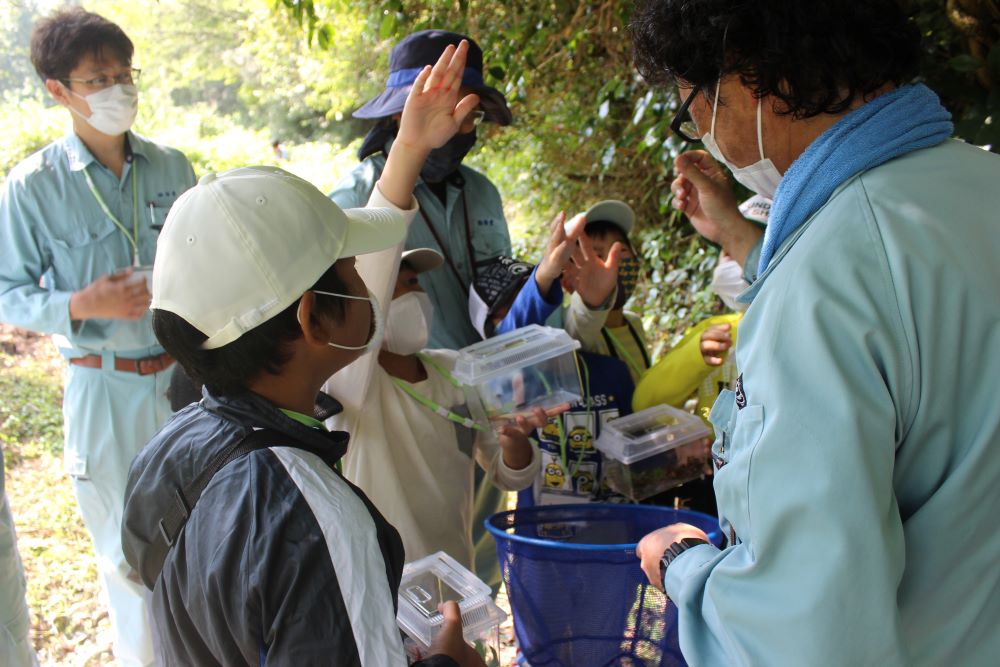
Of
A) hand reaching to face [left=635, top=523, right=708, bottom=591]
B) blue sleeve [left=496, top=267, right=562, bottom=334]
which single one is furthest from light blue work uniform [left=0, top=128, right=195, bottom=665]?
hand reaching to face [left=635, top=523, right=708, bottom=591]

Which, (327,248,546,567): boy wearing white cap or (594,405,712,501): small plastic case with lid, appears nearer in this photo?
(327,248,546,567): boy wearing white cap

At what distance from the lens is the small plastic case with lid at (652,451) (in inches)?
98.0

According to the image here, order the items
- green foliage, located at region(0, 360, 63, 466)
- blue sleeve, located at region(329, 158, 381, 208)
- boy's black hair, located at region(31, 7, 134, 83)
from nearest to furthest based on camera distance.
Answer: blue sleeve, located at region(329, 158, 381, 208) → boy's black hair, located at region(31, 7, 134, 83) → green foliage, located at region(0, 360, 63, 466)

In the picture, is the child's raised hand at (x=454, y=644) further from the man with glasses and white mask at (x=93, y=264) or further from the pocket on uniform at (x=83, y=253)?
the pocket on uniform at (x=83, y=253)

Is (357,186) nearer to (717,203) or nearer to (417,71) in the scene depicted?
(417,71)

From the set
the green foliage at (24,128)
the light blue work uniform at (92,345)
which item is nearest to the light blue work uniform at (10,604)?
the light blue work uniform at (92,345)

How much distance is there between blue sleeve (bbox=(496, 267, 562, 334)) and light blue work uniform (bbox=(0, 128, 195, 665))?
142cm

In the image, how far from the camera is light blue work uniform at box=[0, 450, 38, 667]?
7.86ft

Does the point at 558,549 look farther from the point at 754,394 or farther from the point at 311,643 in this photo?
the point at 754,394

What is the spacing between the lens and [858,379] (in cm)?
102

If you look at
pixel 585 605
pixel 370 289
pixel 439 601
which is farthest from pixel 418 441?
pixel 585 605

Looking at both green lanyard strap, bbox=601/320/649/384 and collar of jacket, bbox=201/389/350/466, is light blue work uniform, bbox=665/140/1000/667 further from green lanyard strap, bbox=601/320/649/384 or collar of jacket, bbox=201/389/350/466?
green lanyard strap, bbox=601/320/649/384

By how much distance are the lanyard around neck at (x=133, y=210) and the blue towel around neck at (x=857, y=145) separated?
2765mm

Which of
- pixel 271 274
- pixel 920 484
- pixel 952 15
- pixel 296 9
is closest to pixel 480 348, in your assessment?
pixel 271 274
